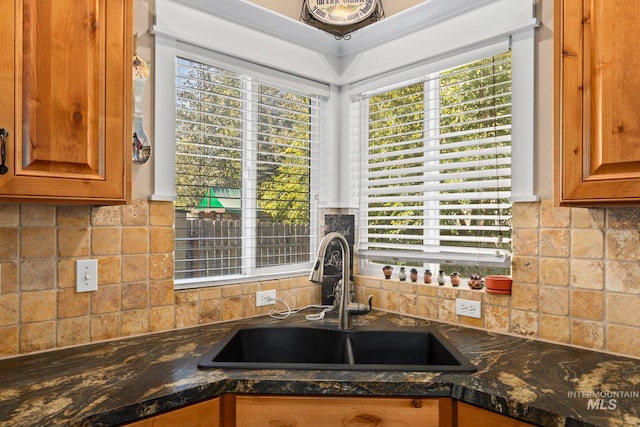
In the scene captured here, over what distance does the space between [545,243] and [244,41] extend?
1.59 meters

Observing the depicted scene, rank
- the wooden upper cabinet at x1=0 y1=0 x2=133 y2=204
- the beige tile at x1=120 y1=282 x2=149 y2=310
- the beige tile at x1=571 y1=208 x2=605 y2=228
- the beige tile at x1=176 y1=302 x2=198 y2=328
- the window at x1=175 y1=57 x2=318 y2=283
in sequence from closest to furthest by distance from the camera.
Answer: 1. the wooden upper cabinet at x1=0 y1=0 x2=133 y2=204
2. the beige tile at x1=571 y1=208 x2=605 y2=228
3. the beige tile at x1=120 y1=282 x2=149 y2=310
4. the beige tile at x1=176 y1=302 x2=198 y2=328
5. the window at x1=175 y1=57 x2=318 y2=283

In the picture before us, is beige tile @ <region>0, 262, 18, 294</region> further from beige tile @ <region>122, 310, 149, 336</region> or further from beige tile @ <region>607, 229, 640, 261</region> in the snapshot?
beige tile @ <region>607, 229, 640, 261</region>

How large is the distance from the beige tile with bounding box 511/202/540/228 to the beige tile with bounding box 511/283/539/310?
24cm

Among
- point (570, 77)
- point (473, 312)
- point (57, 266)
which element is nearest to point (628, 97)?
point (570, 77)

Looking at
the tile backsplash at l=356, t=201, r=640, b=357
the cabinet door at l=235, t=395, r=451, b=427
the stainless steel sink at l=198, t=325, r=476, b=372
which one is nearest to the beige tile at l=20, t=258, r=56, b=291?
the stainless steel sink at l=198, t=325, r=476, b=372

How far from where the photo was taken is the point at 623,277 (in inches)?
59.8

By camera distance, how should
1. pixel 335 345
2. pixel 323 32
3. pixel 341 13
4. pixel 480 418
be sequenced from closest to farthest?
pixel 480 418
pixel 335 345
pixel 341 13
pixel 323 32

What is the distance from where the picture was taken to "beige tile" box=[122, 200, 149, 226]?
5.61ft

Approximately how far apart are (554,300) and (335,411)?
0.95 metres

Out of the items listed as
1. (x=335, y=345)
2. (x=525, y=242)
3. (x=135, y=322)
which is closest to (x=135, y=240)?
(x=135, y=322)

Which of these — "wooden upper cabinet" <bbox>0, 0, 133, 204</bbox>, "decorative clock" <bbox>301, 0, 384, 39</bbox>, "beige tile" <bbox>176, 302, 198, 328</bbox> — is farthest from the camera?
"decorative clock" <bbox>301, 0, 384, 39</bbox>

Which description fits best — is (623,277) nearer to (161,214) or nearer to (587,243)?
(587,243)

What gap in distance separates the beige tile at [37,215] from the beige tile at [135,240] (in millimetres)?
251

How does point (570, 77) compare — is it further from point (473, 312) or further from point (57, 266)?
point (57, 266)
